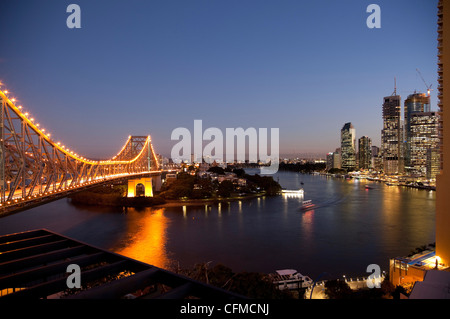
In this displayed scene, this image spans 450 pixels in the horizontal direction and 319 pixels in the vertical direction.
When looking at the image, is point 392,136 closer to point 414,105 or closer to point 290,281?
point 414,105

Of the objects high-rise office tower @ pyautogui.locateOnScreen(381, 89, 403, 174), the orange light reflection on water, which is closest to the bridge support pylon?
the orange light reflection on water

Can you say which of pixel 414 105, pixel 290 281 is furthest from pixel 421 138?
pixel 290 281

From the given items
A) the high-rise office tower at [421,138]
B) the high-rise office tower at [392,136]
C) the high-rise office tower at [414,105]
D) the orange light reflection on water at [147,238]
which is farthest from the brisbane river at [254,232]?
the high-rise office tower at [414,105]

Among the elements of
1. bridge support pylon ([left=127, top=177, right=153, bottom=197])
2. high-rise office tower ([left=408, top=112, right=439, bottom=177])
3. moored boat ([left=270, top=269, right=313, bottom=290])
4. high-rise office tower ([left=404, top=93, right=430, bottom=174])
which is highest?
high-rise office tower ([left=404, top=93, right=430, bottom=174])

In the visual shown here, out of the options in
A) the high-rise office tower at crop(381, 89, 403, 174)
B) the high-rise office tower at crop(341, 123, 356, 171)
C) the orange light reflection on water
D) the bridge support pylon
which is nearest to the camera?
the orange light reflection on water

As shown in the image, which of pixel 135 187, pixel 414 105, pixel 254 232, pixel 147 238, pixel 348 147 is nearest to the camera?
pixel 147 238

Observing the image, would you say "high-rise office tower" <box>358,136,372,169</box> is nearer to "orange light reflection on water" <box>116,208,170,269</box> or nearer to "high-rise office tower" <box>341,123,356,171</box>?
"high-rise office tower" <box>341,123,356,171</box>
